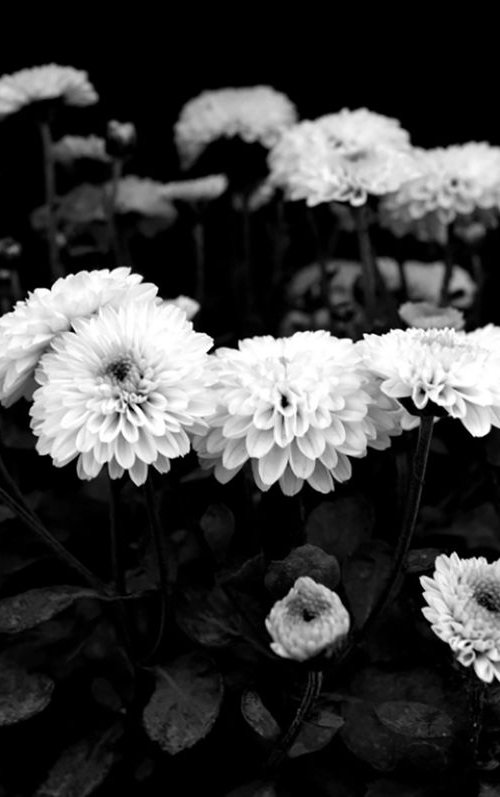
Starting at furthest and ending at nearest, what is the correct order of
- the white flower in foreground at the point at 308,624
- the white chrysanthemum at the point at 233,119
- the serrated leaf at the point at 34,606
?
the white chrysanthemum at the point at 233,119
the serrated leaf at the point at 34,606
the white flower in foreground at the point at 308,624

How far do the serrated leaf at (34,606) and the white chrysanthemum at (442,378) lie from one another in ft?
1.40

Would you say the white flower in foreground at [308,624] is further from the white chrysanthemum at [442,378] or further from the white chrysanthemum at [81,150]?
the white chrysanthemum at [81,150]

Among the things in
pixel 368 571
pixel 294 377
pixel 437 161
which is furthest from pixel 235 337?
pixel 294 377

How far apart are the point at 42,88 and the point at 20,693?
1.13 meters

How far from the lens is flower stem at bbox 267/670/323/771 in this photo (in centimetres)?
101

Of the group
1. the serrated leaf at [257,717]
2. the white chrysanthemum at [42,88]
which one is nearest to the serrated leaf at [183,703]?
the serrated leaf at [257,717]

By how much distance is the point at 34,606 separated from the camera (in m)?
1.15

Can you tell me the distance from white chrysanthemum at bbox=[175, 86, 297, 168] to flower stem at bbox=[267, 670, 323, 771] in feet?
4.27

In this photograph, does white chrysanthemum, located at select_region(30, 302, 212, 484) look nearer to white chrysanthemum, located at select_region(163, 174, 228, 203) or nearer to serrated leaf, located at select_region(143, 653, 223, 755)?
serrated leaf, located at select_region(143, 653, 223, 755)

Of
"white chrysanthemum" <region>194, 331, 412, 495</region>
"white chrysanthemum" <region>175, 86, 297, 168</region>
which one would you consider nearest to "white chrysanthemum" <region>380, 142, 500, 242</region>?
"white chrysanthemum" <region>175, 86, 297, 168</region>

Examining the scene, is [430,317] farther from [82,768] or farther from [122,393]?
[82,768]

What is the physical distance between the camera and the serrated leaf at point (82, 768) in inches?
46.8

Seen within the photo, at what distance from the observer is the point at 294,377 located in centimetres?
107

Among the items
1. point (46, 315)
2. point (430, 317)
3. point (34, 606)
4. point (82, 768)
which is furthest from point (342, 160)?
point (82, 768)
